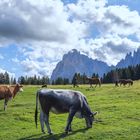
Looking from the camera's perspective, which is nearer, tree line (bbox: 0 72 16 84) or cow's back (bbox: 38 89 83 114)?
cow's back (bbox: 38 89 83 114)

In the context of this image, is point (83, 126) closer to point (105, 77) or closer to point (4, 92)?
point (4, 92)

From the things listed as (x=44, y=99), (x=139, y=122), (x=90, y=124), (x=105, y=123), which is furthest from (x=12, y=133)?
(x=139, y=122)

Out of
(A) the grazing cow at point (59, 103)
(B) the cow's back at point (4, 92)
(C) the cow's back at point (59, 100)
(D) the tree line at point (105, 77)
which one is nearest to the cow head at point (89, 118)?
(A) the grazing cow at point (59, 103)

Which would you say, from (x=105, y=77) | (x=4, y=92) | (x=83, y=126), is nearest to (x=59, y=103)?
(x=83, y=126)

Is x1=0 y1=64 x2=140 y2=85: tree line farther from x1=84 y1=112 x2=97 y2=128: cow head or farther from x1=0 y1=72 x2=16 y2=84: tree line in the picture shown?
x1=84 y1=112 x2=97 y2=128: cow head

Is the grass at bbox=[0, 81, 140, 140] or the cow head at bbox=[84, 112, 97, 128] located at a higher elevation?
the cow head at bbox=[84, 112, 97, 128]

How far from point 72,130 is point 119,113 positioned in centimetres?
906

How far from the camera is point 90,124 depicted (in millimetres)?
26406

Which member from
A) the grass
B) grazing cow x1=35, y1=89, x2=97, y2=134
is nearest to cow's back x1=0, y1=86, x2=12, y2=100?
the grass

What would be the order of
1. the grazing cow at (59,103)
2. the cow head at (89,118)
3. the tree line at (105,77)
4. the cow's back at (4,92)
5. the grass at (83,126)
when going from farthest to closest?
the tree line at (105,77) → the cow's back at (4,92) → the cow head at (89,118) → the grazing cow at (59,103) → the grass at (83,126)

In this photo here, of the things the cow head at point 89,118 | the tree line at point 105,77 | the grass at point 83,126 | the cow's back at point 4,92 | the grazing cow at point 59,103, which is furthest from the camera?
the tree line at point 105,77

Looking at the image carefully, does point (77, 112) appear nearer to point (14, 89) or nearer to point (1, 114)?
point (1, 114)

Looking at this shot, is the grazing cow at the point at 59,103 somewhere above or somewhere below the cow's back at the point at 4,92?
below

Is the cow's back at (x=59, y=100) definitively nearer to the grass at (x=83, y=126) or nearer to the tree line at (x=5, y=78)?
the grass at (x=83, y=126)
